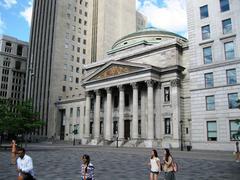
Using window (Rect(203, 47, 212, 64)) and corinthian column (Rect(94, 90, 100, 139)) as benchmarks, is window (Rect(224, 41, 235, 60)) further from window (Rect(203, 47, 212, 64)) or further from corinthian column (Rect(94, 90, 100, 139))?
corinthian column (Rect(94, 90, 100, 139))

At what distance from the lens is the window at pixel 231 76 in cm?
4056

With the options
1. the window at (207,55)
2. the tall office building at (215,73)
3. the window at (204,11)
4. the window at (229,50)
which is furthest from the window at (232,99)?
the window at (204,11)

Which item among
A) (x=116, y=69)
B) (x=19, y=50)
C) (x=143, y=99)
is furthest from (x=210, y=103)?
(x=19, y=50)

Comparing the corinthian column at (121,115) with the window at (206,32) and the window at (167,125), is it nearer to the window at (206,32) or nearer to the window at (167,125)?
the window at (167,125)

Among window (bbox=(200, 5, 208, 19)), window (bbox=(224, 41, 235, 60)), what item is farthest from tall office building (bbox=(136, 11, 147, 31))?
window (bbox=(224, 41, 235, 60))

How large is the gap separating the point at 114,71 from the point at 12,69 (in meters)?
73.6

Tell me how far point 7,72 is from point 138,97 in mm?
78370

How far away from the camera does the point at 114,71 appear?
60.7m

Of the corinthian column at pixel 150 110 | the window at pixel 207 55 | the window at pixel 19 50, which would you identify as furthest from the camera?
the window at pixel 19 50

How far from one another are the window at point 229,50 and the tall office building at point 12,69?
93795 millimetres

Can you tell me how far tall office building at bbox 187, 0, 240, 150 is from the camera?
40188mm

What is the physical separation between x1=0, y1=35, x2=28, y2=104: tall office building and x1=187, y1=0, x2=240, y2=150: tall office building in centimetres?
8929

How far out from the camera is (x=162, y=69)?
55188 millimetres

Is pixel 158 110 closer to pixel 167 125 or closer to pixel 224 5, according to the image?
pixel 167 125
